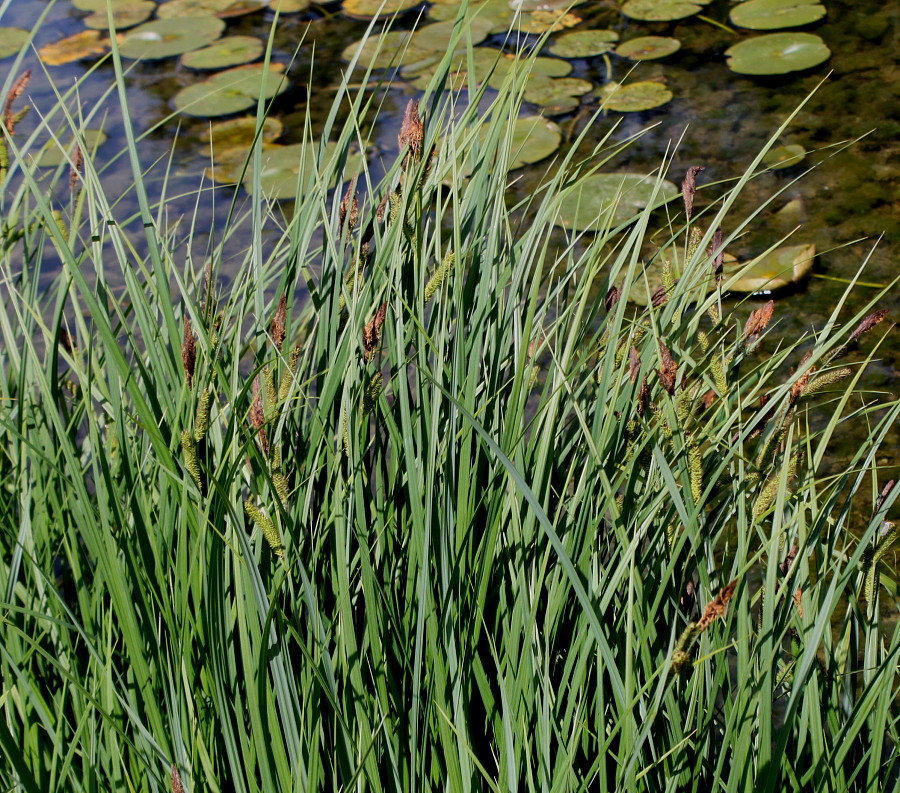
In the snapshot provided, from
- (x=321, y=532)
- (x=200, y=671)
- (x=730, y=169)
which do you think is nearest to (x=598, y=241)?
(x=321, y=532)

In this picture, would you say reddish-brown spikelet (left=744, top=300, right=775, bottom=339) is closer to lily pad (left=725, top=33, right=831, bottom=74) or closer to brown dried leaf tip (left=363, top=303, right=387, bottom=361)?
brown dried leaf tip (left=363, top=303, right=387, bottom=361)

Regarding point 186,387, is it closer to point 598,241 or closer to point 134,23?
point 598,241

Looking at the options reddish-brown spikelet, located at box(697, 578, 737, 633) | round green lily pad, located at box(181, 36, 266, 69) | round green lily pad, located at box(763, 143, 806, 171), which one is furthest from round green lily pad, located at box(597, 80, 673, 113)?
reddish-brown spikelet, located at box(697, 578, 737, 633)

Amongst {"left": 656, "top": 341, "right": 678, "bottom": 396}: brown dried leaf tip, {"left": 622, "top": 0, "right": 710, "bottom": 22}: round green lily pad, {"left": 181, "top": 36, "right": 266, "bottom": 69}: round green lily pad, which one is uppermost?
{"left": 181, "top": 36, "right": 266, "bottom": 69}: round green lily pad

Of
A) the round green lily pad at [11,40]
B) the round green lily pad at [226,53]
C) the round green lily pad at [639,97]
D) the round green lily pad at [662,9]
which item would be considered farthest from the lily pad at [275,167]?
the round green lily pad at [662,9]

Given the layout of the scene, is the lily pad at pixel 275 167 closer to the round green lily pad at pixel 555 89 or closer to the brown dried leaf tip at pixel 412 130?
the round green lily pad at pixel 555 89

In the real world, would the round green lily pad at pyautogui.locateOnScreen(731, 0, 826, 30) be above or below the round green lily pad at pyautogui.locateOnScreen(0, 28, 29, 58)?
below

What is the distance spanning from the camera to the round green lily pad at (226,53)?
4.18 metres

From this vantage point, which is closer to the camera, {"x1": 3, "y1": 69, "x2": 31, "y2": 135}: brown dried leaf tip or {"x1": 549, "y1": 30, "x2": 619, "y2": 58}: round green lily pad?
{"x1": 3, "y1": 69, "x2": 31, "y2": 135}: brown dried leaf tip

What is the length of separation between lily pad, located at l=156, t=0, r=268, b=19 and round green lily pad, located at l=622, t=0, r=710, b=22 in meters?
1.99

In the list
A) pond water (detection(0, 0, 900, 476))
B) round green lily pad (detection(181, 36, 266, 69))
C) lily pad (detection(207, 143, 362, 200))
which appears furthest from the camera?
round green lily pad (detection(181, 36, 266, 69))

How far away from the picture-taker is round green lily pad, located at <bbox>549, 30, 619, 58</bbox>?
3.97 m

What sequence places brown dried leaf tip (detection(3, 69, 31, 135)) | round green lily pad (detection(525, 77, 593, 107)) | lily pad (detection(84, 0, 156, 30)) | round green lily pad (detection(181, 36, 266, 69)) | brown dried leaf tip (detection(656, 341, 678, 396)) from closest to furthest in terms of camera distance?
brown dried leaf tip (detection(656, 341, 678, 396)) → brown dried leaf tip (detection(3, 69, 31, 135)) → round green lily pad (detection(525, 77, 593, 107)) → round green lily pad (detection(181, 36, 266, 69)) → lily pad (detection(84, 0, 156, 30))

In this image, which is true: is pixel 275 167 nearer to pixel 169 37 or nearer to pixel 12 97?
pixel 169 37
